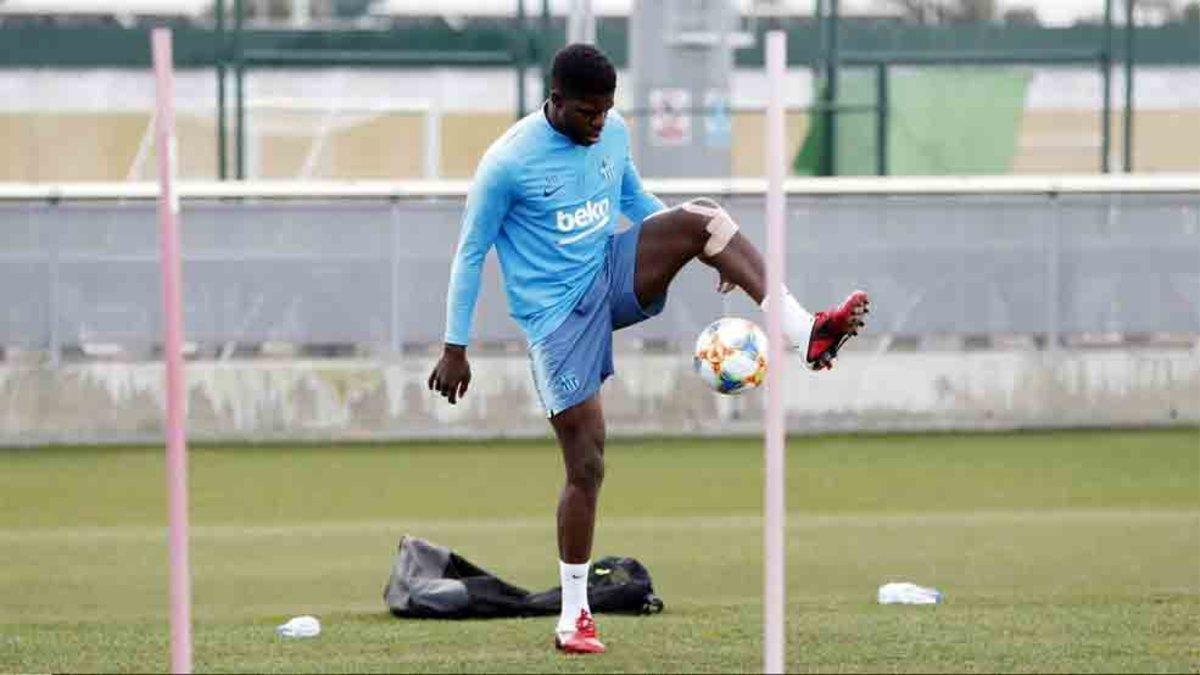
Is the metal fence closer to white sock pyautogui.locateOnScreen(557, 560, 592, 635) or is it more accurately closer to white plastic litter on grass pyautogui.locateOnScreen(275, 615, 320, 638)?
white plastic litter on grass pyautogui.locateOnScreen(275, 615, 320, 638)

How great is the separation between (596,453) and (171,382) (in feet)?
9.10

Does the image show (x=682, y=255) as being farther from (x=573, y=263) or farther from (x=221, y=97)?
(x=221, y=97)

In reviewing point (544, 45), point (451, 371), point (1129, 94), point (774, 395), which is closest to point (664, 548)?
point (451, 371)

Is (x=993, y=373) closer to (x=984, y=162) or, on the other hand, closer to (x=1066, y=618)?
(x=984, y=162)

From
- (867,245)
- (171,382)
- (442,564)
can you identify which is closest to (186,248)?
(867,245)

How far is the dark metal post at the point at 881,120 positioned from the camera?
2134cm

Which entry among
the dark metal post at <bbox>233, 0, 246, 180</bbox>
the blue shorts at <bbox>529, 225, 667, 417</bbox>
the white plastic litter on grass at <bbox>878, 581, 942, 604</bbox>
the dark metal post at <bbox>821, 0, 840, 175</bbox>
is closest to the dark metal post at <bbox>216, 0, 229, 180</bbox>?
the dark metal post at <bbox>233, 0, 246, 180</bbox>

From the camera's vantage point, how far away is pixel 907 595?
11.2m

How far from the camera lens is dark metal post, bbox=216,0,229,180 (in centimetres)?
2098

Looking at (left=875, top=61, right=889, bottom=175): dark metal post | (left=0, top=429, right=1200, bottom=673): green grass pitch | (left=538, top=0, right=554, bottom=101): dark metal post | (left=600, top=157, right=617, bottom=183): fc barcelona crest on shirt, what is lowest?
(left=0, top=429, right=1200, bottom=673): green grass pitch

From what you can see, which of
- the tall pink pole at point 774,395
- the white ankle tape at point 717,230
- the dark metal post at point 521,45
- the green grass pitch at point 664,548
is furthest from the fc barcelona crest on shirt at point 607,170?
the dark metal post at point 521,45

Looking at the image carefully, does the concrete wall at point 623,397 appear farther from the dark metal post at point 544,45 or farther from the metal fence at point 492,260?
the dark metal post at point 544,45

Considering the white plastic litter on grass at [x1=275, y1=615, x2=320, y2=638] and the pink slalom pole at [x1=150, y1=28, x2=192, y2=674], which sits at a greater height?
the pink slalom pole at [x1=150, y1=28, x2=192, y2=674]

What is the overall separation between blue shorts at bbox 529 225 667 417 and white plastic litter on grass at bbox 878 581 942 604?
2130 mm
